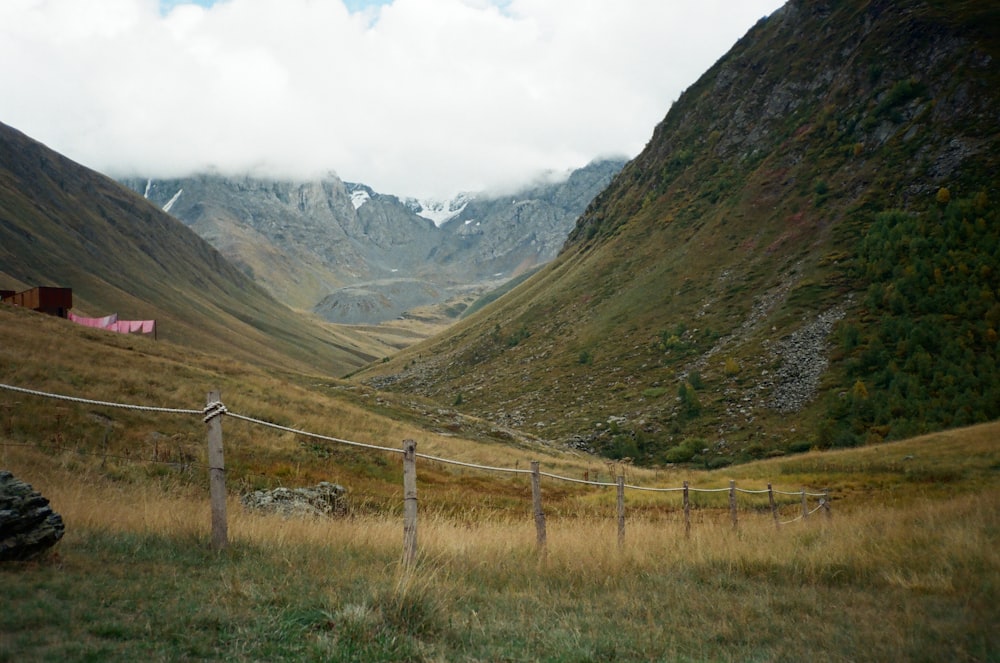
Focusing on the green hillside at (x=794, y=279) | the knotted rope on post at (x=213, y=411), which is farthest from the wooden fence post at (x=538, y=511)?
the green hillside at (x=794, y=279)

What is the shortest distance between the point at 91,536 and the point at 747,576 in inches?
357

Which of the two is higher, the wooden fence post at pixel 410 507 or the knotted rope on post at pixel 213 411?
the knotted rope on post at pixel 213 411

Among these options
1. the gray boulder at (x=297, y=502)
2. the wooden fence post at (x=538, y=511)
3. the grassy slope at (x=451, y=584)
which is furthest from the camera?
the gray boulder at (x=297, y=502)

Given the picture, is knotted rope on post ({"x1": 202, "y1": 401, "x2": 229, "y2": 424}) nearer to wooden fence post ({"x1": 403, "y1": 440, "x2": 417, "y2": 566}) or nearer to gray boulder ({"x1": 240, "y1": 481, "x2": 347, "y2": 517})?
wooden fence post ({"x1": 403, "y1": 440, "x2": 417, "y2": 566})

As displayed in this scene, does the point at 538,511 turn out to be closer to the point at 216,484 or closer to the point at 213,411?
the point at 216,484

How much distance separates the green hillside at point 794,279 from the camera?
163 ft

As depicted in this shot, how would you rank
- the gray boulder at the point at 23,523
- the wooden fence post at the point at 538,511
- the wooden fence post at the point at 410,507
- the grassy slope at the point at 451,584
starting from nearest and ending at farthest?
the grassy slope at the point at 451,584, the gray boulder at the point at 23,523, the wooden fence post at the point at 410,507, the wooden fence post at the point at 538,511

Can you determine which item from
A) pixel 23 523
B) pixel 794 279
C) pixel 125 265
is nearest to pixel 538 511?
pixel 23 523

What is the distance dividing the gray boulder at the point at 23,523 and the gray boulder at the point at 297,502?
5.97 m

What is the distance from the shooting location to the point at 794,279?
6600 cm

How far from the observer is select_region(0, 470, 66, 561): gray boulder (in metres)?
5.88

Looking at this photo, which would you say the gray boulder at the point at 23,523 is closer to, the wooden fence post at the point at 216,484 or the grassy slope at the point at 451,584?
the grassy slope at the point at 451,584

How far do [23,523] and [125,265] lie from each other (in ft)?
502

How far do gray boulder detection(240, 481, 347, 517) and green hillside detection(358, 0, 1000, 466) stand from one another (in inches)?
1582
